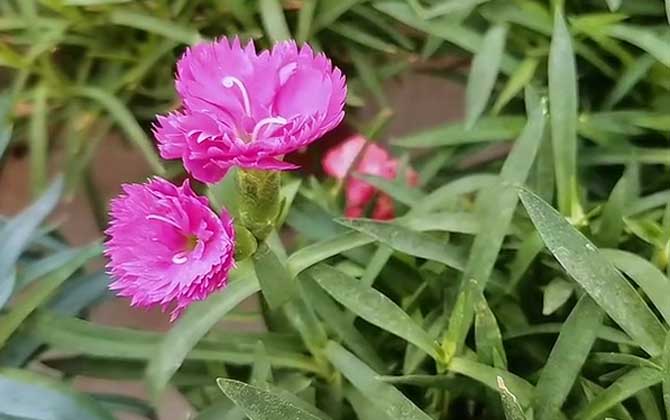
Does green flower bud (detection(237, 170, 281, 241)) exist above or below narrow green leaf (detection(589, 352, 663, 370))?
above

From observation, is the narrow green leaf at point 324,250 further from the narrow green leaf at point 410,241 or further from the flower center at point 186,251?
the flower center at point 186,251

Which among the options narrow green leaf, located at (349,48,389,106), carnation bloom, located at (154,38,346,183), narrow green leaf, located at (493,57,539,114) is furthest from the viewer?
narrow green leaf, located at (349,48,389,106)

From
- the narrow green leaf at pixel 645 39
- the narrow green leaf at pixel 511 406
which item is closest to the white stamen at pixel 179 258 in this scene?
the narrow green leaf at pixel 511 406

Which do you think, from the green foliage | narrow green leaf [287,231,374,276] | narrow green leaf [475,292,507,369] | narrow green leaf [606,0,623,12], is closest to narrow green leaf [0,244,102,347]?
the green foliage

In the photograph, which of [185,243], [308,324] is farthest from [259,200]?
[308,324]

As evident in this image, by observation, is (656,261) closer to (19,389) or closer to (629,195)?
(629,195)

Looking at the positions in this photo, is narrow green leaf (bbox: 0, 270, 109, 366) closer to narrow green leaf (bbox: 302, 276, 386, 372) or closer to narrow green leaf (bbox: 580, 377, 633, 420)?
narrow green leaf (bbox: 302, 276, 386, 372)

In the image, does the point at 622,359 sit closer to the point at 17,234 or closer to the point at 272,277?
the point at 272,277
